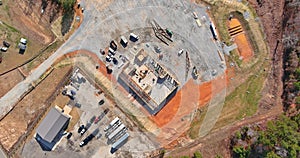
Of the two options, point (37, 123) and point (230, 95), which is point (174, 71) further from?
point (37, 123)

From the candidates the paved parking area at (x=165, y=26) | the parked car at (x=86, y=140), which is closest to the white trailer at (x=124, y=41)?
the paved parking area at (x=165, y=26)

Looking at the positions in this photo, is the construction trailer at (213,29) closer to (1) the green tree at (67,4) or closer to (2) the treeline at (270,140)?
(2) the treeline at (270,140)

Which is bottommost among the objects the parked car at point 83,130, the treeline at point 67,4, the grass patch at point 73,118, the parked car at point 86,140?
the parked car at point 86,140

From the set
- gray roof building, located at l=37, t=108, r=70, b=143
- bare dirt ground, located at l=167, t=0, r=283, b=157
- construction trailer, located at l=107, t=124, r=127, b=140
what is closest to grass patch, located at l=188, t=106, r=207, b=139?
bare dirt ground, located at l=167, t=0, r=283, b=157

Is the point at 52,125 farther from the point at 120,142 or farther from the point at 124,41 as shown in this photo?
the point at 124,41

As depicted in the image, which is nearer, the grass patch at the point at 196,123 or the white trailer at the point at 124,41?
the white trailer at the point at 124,41

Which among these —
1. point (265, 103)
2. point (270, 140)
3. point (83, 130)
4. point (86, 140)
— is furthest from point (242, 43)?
point (86, 140)
